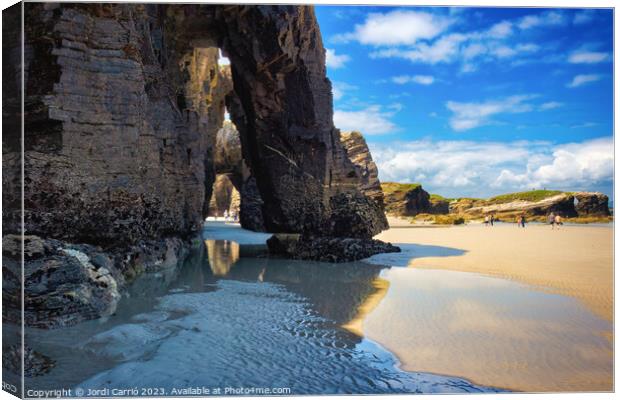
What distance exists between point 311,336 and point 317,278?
5007 millimetres

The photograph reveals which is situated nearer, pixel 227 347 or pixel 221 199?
pixel 227 347

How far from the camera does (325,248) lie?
14977 millimetres

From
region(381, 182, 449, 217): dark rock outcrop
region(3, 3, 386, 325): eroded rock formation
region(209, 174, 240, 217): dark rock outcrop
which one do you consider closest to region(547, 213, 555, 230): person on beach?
region(3, 3, 386, 325): eroded rock formation

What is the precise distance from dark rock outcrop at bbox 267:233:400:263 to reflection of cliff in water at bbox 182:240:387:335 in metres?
0.59

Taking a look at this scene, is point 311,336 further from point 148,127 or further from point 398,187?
point 398,187

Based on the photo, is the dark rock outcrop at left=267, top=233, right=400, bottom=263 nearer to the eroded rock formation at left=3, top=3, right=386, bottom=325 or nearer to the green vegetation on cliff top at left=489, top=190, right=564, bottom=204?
the eroded rock formation at left=3, top=3, right=386, bottom=325

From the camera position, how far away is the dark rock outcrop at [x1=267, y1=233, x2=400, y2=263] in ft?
47.9

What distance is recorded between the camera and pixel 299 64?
16.0m

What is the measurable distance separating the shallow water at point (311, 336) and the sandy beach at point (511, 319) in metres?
0.03

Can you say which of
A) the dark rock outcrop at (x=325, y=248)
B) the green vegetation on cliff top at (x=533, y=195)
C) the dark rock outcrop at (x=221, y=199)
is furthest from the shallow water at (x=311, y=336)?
the dark rock outcrop at (x=221, y=199)

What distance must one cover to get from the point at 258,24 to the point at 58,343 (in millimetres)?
11468

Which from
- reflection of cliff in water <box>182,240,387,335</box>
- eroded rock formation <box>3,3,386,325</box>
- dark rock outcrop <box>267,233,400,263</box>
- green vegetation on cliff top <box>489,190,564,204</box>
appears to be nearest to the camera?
eroded rock formation <box>3,3,386,325</box>

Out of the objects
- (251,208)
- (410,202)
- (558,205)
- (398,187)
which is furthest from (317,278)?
(398,187)

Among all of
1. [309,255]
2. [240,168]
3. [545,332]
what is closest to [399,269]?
[309,255]
